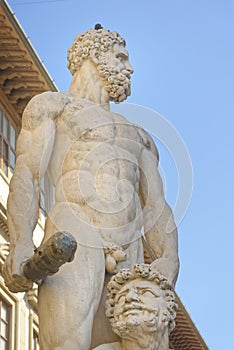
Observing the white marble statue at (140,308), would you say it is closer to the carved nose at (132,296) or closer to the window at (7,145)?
the carved nose at (132,296)

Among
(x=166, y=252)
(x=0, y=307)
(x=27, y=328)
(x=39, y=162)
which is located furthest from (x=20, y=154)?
(x=27, y=328)

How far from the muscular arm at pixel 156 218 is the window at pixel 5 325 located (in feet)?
40.9

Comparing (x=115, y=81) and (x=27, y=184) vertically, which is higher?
(x=115, y=81)

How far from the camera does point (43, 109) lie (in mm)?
7465

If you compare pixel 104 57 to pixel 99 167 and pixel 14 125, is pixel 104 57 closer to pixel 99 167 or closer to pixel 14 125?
pixel 99 167

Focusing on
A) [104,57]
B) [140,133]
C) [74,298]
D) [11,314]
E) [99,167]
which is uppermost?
[11,314]

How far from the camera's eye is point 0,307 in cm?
2006

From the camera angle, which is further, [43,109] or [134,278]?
[43,109]

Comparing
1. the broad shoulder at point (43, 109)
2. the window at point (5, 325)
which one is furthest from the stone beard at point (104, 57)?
the window at point (5, 325)

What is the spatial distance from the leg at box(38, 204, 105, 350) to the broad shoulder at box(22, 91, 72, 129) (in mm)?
1006

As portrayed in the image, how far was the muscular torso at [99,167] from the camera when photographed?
7.04 m

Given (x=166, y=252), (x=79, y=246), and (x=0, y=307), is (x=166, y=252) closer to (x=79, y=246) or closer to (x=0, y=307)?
(x=79, y=246)

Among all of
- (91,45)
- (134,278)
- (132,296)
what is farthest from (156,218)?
(91,45)

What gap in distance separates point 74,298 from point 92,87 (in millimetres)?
2107
